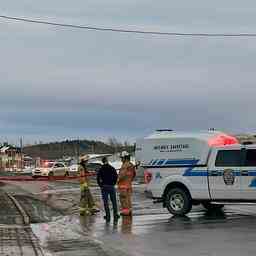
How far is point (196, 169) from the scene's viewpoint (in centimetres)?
1989

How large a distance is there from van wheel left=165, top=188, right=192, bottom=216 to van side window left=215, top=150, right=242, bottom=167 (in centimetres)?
136

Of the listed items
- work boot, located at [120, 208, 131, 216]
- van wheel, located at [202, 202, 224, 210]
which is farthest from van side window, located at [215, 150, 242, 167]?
work boot, located at [120, 208, 131, 216]

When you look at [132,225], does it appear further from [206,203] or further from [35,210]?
[35,210]

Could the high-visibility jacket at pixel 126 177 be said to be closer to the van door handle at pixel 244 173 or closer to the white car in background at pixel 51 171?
the van door handle at pixel 244 173

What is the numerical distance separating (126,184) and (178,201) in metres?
1.54

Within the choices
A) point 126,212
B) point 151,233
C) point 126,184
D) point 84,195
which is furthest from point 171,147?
point 151,233

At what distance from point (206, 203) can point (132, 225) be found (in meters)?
3.49

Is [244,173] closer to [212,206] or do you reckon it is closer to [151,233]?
[212,206]

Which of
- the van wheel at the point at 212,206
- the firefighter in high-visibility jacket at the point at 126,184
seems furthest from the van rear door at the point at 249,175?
the firefighter in high-visibility jacket at the point at 126,184

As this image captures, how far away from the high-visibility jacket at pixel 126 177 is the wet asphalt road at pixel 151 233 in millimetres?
918

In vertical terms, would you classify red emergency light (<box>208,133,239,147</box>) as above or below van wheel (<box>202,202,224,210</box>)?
above

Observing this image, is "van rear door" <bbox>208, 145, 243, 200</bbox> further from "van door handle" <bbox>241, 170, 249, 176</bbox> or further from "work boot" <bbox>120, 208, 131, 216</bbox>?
"work boot" <bbox>120, 208, 131, 216</bbox>

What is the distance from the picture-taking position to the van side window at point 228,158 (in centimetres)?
1939

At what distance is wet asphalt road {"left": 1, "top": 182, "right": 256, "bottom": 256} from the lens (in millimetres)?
12875
